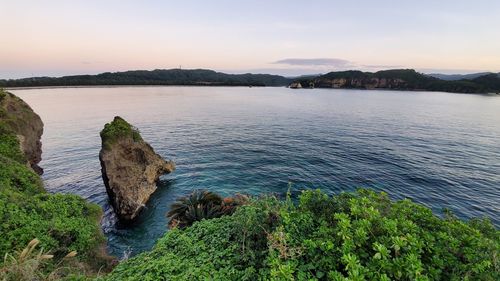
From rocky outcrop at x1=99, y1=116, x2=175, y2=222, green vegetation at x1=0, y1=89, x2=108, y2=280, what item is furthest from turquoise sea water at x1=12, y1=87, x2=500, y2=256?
green vegetation at x1=0, y1=89, x2=108, y2=280

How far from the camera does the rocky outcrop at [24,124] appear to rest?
21.9 metres

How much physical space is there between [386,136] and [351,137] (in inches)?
230

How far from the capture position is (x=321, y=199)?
24.7 feet

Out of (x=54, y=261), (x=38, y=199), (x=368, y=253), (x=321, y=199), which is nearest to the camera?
(x=368, y=253)

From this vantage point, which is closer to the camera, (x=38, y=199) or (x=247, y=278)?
(x=247, y=278)

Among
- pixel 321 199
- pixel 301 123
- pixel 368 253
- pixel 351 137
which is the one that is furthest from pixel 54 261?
pixel 301 123

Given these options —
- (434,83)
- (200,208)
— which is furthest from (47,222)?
(434,83)

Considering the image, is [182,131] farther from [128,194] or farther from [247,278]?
[247,278]

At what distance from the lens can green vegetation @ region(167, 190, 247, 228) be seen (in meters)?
14.9

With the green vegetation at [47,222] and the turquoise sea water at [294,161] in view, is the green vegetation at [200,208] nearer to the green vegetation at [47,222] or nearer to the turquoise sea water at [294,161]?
the turquoise sea water at [294,161]

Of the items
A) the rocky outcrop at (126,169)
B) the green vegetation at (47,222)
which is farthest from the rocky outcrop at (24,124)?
the green vegetation at (47,222)

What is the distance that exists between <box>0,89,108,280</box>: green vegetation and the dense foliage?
4.76m

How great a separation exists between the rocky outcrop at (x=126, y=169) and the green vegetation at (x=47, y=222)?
5498 millimetres

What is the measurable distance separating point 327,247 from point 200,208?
36.0 ft
